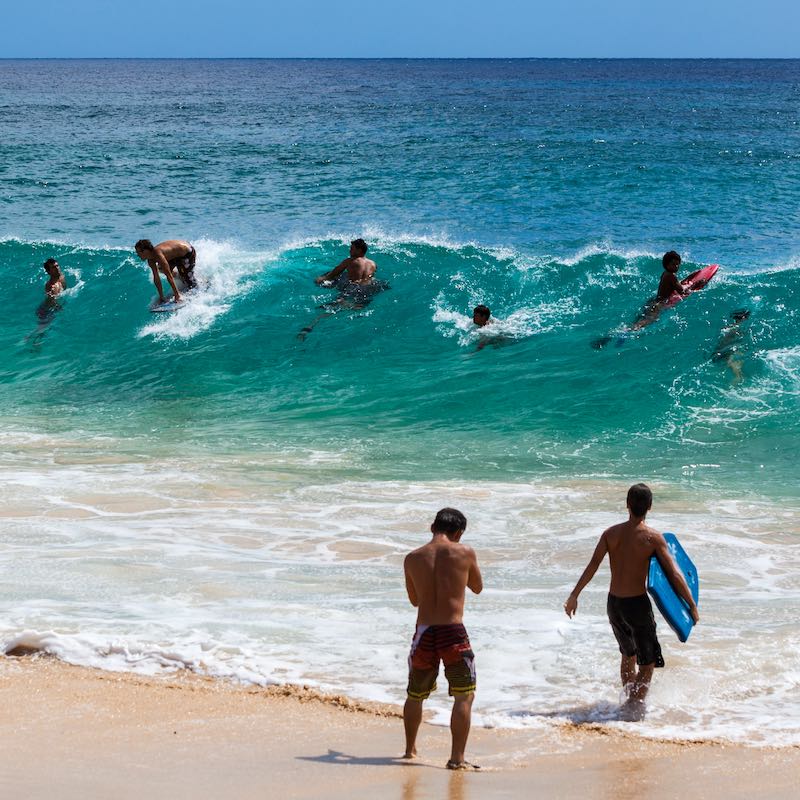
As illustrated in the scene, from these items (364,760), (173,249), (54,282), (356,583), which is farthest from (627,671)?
(54,282)

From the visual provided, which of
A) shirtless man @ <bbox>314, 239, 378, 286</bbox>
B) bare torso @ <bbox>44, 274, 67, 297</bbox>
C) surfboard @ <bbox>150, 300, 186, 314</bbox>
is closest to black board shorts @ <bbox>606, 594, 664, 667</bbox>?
shirtless man @ <bbox>314, 239, 378, 286</bbox>

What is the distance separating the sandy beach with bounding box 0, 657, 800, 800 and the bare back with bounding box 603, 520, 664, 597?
78 cm

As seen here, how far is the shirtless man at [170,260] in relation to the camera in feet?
48.5

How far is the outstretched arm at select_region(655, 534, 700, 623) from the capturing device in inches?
232

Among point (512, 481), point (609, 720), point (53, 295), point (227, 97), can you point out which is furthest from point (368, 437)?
point (227, 97)

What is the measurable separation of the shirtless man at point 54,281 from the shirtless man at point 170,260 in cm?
211

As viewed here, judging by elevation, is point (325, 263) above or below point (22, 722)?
above

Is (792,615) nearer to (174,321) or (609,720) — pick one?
(609,720)

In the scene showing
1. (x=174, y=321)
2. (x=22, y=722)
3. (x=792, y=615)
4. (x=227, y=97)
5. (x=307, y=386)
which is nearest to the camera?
(x=22, y=722)

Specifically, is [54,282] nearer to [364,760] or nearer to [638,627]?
[638,627]

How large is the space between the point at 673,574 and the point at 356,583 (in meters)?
2.61

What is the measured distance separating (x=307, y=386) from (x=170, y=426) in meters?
2.26

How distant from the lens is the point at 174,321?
16.5m

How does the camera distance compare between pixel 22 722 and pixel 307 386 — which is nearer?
pixel 22 722
